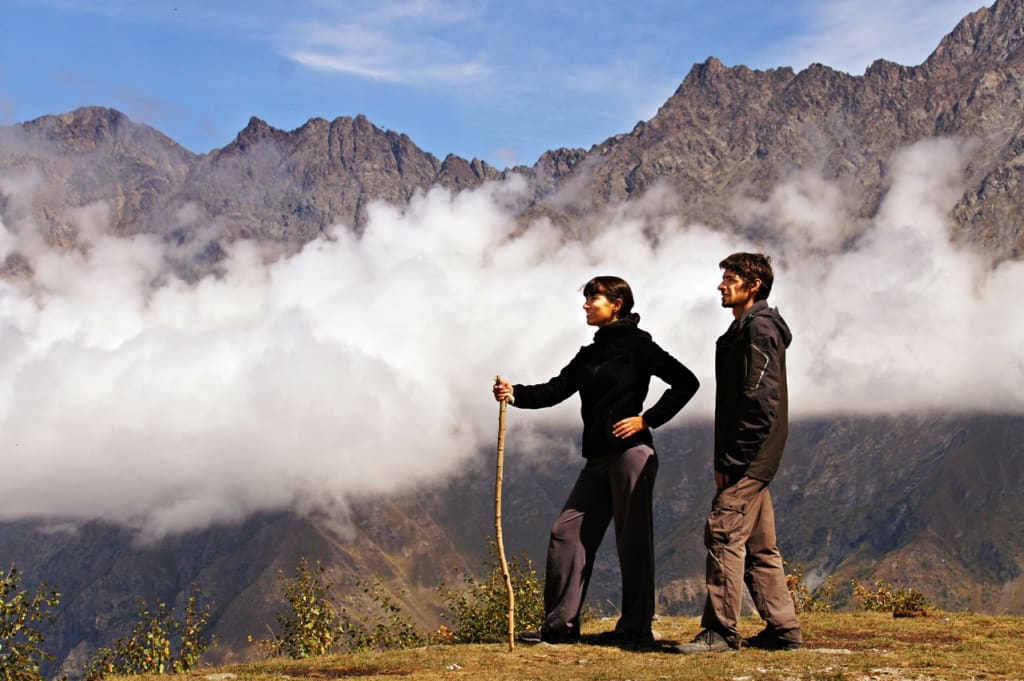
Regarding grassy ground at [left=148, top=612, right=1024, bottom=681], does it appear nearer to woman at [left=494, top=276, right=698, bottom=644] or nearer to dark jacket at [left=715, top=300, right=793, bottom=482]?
woman at [left=494, top=276, right=698, bottom=644]

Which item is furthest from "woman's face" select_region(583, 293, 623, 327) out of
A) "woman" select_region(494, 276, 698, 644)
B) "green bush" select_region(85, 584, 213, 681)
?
"green bush" select_region(85, 584, 213, 681)

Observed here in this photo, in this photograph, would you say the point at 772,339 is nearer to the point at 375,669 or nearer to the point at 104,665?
the point at 375,669

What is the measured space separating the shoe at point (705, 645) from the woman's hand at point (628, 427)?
7.92 feet

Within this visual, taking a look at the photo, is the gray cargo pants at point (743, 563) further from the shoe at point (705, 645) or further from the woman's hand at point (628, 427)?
the woman's hand at point (628, 427)

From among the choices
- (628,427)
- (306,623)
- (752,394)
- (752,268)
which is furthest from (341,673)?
(306,623)

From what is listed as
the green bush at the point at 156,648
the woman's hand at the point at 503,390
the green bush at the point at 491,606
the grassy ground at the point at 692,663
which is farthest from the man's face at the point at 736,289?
the green bush at the point at 491,606

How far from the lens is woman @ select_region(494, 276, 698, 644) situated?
46.6ft

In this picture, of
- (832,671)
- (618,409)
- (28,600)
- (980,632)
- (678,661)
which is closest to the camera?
(832,671)

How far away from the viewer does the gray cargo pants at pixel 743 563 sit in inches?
524

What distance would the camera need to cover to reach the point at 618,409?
561 inches

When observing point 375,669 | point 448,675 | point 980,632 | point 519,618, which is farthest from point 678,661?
point 519,618

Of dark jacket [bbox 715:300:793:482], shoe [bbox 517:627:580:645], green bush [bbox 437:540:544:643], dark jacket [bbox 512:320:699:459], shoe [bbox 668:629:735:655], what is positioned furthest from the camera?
green bush [bbox 437:540:544:643]

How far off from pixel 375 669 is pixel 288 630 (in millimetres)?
10977

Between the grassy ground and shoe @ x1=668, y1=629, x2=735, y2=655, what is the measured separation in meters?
0.15
